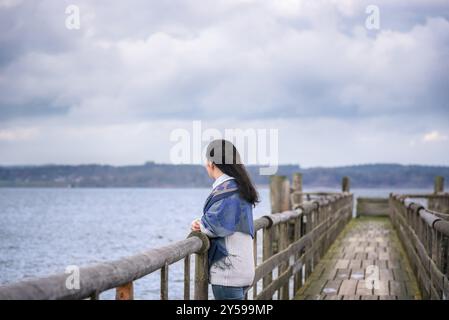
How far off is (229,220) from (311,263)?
691cm

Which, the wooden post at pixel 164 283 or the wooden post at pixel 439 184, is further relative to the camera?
the wooden post at pixel 439 184

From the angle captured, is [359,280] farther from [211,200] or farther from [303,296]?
[211,200]

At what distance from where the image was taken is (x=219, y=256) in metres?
4.70

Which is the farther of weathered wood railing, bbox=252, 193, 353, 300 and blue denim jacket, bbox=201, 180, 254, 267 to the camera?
weathered wood railing, bbox=252, 193, 353, 300

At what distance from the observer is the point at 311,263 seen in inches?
438

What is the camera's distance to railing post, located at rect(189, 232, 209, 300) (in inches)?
181

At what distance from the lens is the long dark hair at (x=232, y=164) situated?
4418 millimetres

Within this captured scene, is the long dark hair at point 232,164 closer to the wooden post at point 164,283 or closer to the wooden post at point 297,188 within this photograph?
the wooden post at point 164,283

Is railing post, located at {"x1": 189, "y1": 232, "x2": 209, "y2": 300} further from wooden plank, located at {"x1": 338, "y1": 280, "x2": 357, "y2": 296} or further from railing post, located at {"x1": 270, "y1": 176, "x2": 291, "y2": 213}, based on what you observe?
railing post, located at {"x1": 270, "y1": 176, "x2": 291, "y2": 213}

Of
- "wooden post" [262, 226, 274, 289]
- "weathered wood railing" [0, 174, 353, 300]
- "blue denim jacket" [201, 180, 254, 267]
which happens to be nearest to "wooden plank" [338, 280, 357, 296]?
"weathered wood railing" [0, 174, 353, 300]

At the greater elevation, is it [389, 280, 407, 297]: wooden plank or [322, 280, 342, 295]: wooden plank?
[322, 280, 342, 295]: wooden plank

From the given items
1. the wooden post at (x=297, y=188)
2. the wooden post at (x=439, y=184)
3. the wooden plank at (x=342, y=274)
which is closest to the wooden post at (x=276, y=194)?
the wooden plank at (x=342, y=274)

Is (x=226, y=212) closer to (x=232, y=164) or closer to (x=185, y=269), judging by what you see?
(x=232, y=164)
